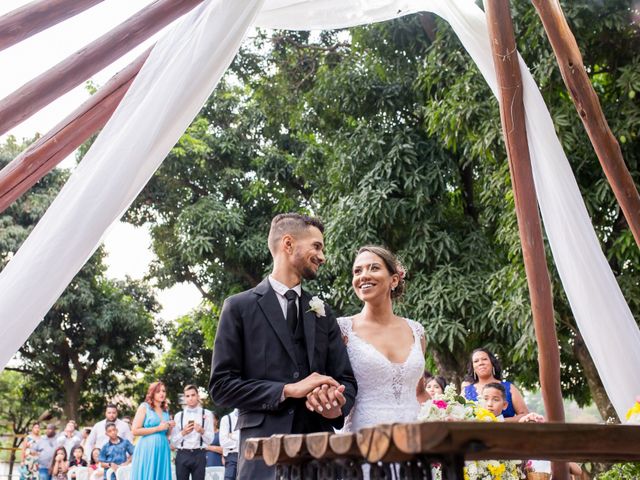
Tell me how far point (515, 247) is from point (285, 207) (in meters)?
8.14

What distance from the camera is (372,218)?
38.0 ft

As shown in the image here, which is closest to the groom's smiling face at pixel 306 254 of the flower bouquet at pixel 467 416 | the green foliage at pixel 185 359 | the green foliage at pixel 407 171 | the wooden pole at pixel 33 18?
the flower bouquet at pixel 467 416

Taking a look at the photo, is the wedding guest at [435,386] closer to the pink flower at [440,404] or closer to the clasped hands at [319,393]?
the pink flower at [440,404]

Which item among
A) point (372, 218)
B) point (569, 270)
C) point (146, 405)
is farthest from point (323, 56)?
point (569, 270)

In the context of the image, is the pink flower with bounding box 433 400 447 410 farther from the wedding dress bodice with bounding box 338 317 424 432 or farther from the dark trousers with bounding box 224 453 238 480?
the dark trousers with bounding box 224 453 238 480

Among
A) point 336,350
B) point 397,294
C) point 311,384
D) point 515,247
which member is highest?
point 515,247

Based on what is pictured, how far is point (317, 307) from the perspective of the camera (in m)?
3.62

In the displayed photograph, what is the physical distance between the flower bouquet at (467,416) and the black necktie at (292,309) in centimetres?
97

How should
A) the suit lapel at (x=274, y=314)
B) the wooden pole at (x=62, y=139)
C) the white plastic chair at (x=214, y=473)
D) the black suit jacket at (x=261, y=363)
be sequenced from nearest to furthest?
the black suit jacket at (x=261, y=363)
the suit lapel at (x=274, y=314)
the wooden pole at (x=62, y=139)
the white plastic chair at (x=214, y=473)

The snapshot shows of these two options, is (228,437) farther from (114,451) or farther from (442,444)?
(442,444)

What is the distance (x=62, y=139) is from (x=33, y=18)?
0.68 meters

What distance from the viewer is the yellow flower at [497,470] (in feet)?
15.0

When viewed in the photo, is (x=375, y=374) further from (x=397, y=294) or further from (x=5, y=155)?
(x=5, y=155)

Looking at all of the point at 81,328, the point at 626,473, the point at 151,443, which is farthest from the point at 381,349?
the point at 81,328
